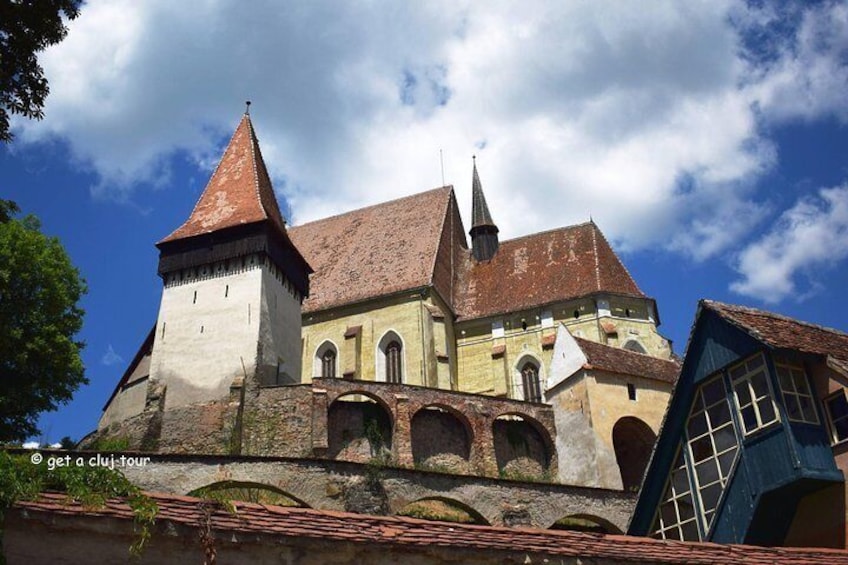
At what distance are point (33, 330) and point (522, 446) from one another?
1795 cm

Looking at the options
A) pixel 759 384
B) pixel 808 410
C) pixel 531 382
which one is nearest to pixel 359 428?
pixel 531 382

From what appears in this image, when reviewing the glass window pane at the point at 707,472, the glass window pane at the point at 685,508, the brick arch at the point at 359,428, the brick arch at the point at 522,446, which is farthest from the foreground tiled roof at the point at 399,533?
the brick arch at the point at 522,446

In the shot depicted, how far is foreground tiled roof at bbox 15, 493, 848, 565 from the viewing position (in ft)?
22.8

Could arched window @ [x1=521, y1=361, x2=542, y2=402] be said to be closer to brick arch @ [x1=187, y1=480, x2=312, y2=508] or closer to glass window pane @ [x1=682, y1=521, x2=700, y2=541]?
brick arch @ [x1=187, y1=480, x2=312, y2=508]

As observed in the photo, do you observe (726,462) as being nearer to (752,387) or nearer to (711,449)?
(711,449)

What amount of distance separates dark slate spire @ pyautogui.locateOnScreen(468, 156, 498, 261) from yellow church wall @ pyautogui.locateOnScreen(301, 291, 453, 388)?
657 centimetres

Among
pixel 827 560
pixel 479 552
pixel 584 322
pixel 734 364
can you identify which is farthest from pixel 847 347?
pixel 584 322

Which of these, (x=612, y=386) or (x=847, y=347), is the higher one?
(x=612, y=386)

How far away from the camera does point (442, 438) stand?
30.3 metres

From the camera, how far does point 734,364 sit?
15453mm

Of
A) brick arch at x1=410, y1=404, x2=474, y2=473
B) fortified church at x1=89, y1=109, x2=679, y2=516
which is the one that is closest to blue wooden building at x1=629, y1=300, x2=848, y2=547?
fortified church at x1=89, y1=109, x2=679, y2=516

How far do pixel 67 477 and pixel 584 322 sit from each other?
33.1 meters

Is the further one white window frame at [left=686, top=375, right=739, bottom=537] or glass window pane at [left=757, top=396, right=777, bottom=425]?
white window frame at [left=686, top=375, right=739, bottom=537]

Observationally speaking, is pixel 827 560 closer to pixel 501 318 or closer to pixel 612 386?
pixel 612 386
